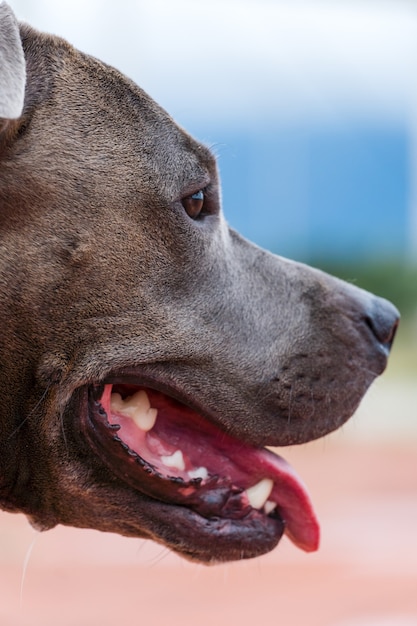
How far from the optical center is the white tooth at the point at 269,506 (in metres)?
3.39

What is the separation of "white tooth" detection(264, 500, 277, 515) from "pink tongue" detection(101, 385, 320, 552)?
0.05ft

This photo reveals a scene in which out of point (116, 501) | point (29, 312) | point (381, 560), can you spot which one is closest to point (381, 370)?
point (116, 501)

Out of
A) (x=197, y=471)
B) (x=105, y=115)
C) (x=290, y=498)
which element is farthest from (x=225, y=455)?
(x=105, y=115)

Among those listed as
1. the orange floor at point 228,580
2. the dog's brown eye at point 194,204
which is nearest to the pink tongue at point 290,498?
the dog's brown eye at point 194,204

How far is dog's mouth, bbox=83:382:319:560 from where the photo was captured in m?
3.09

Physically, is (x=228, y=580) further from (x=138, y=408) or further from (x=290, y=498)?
(x=138, y=408)

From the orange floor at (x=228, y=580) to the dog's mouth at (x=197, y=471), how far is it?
6.71ft

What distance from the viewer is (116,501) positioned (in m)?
3.09

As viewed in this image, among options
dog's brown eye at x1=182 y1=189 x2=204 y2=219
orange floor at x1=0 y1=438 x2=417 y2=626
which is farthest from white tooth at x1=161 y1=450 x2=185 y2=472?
orange floor at x1=0 y1=438 x2=417 y2=626

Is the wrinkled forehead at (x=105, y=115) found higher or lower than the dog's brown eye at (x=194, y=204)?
higher

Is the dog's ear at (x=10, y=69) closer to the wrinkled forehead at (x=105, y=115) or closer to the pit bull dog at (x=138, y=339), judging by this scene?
the pit bull dog at (x=138, y=339)

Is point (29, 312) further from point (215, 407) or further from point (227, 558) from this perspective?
point (227, 558)

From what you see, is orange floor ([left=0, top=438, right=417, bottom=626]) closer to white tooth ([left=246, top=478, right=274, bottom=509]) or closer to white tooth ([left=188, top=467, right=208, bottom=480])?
white tooth ([left=246, top=478, right=274, bottom=509])

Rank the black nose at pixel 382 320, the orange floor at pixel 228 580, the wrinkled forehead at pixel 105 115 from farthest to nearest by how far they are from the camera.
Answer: the orange floor at pixel 228 580, the black nose at pixel 382 320, the wrinkled forehead at pixel 105 115
